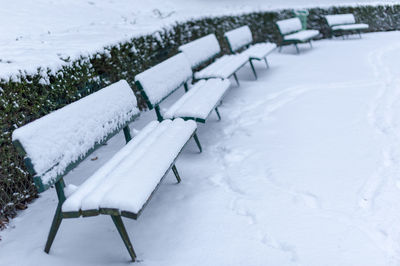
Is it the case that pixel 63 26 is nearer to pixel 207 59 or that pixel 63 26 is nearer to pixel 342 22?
pixel 207 59

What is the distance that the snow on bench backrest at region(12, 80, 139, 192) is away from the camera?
2115mm

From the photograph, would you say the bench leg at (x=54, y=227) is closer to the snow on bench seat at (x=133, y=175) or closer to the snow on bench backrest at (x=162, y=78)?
the snow on bench seat at (x=133, y=175)

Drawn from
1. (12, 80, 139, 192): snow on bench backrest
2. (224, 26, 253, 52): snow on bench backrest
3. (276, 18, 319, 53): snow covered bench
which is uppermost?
(12, 80, 139, 192): snow on bench backrest

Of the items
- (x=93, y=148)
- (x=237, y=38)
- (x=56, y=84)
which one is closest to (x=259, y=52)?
(x=237, y=38)

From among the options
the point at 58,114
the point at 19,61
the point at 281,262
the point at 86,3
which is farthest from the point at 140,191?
the point at 86,3

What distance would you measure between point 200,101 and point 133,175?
6.03 ft

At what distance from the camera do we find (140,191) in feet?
7.22

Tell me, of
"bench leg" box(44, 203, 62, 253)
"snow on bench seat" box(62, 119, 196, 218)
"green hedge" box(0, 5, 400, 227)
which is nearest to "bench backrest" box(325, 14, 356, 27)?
"green hedge" box(0, 5, 400, 227)

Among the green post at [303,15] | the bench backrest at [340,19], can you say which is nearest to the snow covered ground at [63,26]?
the bench backrest at [340,19]

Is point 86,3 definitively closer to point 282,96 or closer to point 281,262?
point 282,96

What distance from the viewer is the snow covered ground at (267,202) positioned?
2.38 m

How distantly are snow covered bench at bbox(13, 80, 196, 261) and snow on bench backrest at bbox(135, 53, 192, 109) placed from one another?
344 millimetres

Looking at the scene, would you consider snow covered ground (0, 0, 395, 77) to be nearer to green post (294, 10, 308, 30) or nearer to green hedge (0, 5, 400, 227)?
green hedge (0, 5, 400, 227)

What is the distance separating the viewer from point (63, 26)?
7.56 meters
